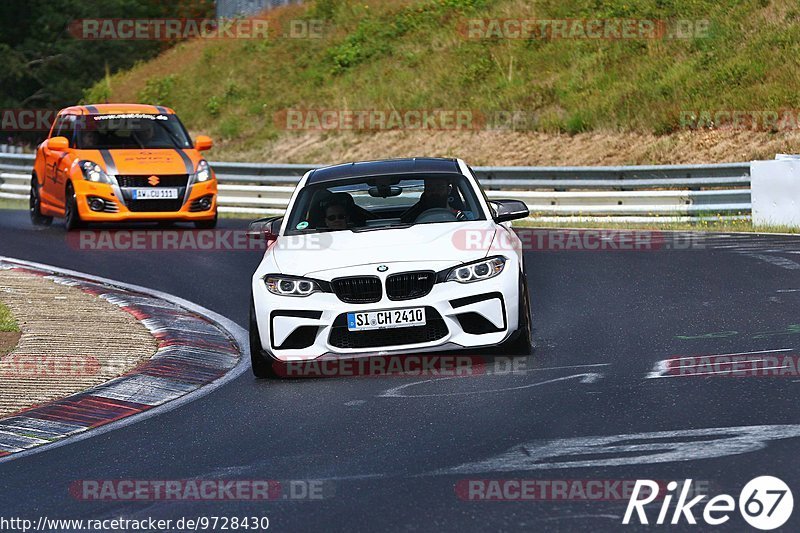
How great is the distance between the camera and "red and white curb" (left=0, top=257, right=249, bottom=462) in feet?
27.6

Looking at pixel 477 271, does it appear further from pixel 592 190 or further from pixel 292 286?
pixel 592 190

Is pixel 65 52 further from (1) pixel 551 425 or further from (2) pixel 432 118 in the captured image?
(1) pixel 551 425

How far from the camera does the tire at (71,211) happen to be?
19.7 metres

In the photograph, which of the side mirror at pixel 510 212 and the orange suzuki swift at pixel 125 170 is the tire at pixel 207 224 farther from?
the side mirror at pixel 510 212

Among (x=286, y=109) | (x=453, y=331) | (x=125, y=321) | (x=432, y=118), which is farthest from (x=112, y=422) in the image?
(x=286, y=109)

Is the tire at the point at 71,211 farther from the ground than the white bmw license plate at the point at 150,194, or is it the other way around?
the white bmw license plate at the point at 150,194

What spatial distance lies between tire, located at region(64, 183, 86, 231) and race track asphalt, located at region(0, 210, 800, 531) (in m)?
9.65

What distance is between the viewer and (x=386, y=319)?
9.34 meters

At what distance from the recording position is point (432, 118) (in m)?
36.0

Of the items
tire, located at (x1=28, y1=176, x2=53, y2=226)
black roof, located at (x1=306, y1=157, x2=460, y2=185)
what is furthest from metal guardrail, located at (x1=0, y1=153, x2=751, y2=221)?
black roof, located at (x1=306, y1=157, x2=460, y2=185)

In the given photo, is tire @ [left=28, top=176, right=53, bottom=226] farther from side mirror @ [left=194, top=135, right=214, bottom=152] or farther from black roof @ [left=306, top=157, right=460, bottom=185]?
black roof @ [left=306, top=157, right=460, bottom=185]

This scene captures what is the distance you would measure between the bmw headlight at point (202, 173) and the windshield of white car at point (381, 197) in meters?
8.89

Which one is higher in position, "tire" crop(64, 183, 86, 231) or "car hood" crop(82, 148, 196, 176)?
"car hood" crop(82, 148, 196, 176)

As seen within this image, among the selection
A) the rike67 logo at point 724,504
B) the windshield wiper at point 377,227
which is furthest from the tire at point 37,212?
the rike67 logo at point 724,504
